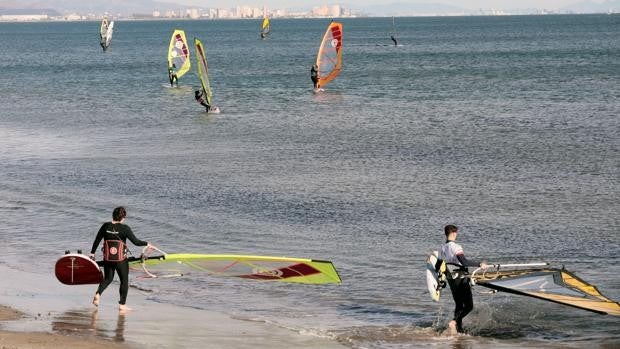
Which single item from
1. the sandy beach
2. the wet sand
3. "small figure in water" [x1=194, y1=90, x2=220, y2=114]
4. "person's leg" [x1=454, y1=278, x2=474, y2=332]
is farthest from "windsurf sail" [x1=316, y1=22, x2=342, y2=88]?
the wet sand

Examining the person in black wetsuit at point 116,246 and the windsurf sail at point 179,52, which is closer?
the person in black wetsuit at point 116,246

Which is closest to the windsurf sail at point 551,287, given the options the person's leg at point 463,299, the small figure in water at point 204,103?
the person's leg at point 463,299

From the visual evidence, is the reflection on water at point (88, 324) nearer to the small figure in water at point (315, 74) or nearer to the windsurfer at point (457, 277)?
the windsurfer at point (457, 277)

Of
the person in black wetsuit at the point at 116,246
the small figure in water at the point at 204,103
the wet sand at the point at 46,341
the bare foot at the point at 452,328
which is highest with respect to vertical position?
the person in black wetsuit at the point at 116,246

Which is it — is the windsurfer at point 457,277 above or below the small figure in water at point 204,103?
above

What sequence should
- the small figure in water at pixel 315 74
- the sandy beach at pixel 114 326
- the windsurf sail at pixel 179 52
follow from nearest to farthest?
1. the sandy beach at pixel 114 326
2. the small figure in water at pixel 315 74
3. the windsurf sail at pixel 179 52

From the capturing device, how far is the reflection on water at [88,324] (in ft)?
36.4

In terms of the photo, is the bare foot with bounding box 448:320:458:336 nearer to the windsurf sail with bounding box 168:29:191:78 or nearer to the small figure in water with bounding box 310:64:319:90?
the small figure in water with bounding box 310:64:319:90

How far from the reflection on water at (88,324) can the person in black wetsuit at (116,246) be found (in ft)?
0.93

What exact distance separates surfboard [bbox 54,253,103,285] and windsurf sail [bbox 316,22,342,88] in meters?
33.2

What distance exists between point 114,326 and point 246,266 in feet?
8.08

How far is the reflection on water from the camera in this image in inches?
437

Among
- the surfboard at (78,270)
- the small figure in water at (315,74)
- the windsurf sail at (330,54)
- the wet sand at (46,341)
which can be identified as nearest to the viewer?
the wet sand at (46,341)

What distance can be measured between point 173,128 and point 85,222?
18.2 meters
